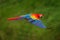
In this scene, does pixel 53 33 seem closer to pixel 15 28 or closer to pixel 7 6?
pixel 15 28

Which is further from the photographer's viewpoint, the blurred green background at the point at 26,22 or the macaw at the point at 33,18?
the macaw at the point at 33,18

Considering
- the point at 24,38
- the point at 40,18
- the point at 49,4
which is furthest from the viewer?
the point at 49,4

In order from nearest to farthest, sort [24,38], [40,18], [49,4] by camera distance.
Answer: [24,38]
[40,18]
[49,4]

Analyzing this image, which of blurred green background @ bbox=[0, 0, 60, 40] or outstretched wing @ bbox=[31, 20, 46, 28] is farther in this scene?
outstretched wing @ bbox=[31, 20, 46, 28]

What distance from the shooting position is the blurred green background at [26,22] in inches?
88.2

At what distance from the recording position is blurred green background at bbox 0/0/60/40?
7.35 ft

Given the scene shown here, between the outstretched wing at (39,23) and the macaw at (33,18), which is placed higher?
the macaw at (33,18)

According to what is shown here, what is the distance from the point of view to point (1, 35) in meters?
2.26

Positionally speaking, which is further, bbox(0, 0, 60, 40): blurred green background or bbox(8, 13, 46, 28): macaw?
bbox(8, 13, 46, 28): macaw

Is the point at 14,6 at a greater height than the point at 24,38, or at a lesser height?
greater

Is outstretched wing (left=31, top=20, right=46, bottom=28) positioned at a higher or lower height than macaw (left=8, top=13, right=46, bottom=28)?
lower

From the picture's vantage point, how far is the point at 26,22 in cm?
244

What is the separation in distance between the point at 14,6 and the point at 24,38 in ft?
2.13

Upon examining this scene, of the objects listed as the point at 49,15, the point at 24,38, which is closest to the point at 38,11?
the point at 49,15
